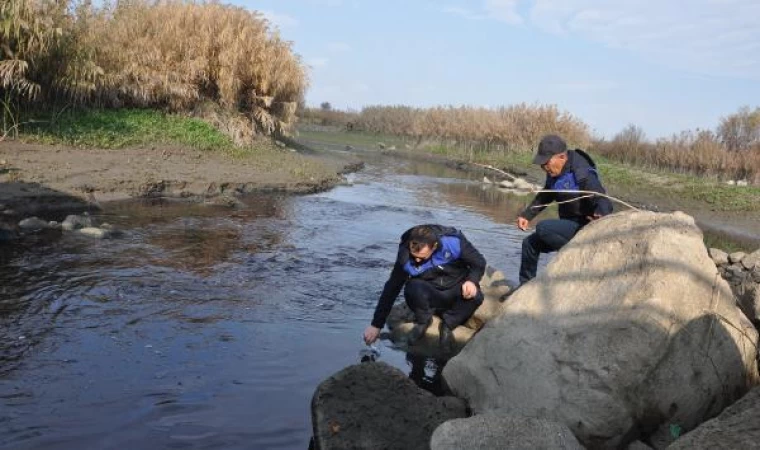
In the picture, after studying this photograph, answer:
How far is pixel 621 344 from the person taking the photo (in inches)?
170

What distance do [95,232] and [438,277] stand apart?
600 cm

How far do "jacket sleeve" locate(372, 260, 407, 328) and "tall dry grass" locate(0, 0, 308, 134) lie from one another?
1270 centimetres

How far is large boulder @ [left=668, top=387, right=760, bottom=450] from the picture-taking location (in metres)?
3.10

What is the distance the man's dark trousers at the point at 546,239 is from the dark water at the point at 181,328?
5.47 feet

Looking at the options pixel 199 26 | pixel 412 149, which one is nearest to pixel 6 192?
pixel 199 26

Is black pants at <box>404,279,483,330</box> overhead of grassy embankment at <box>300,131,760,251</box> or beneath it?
beneath

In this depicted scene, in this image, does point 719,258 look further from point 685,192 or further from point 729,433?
point 685,192

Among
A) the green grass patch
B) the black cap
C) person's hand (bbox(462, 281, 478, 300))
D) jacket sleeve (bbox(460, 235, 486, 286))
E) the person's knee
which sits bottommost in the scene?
the person's knee

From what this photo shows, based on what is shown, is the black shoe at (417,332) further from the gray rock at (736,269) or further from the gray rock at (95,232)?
A: the gray rock at (95,232)

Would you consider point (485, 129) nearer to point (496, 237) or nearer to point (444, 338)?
point (496, 237)

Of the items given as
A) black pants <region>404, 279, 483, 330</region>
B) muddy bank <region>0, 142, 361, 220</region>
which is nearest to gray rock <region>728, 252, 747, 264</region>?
black pants <region>404, 279, 483, 330</region>

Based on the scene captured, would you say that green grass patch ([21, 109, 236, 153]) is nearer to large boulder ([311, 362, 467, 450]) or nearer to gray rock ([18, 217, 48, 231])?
gray rock ([18, 217, 48, 231])

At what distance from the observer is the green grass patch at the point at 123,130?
16031mm

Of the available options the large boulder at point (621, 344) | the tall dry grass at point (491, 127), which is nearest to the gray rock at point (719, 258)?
the large boulder at point (621, 344)
